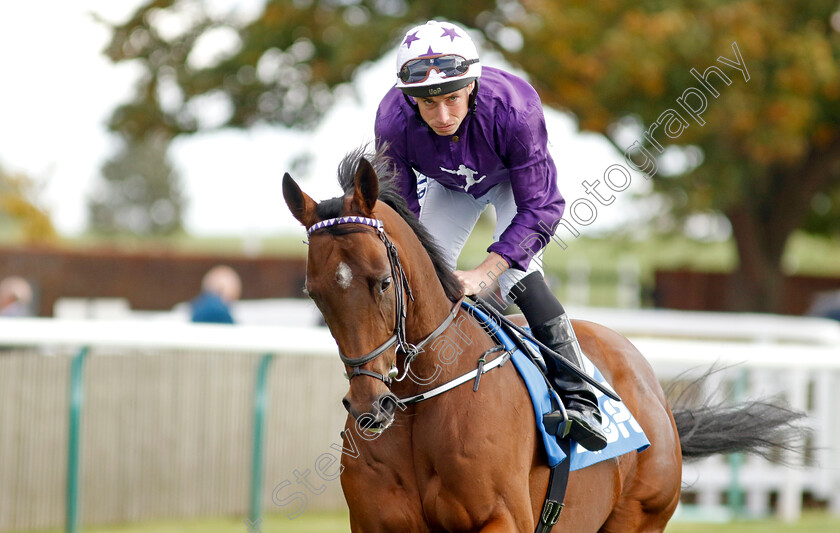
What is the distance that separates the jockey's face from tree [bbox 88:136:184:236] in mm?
52170

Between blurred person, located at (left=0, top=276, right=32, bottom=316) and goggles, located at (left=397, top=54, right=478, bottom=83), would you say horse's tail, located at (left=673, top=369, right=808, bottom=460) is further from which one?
blurred person, located at (left=0, top=276, right=32, bottom=316)

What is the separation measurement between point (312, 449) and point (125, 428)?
4.01ft

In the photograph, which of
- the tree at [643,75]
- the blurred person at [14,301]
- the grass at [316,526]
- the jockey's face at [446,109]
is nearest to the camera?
the jockey's face at [446,109]

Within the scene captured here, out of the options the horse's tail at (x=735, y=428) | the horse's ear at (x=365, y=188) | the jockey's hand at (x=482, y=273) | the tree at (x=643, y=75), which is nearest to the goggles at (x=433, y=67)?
the horse's ear at (x=365, y=188)

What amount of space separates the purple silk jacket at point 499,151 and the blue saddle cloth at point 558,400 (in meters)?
0.27

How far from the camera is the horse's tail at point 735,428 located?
4453 millimetres

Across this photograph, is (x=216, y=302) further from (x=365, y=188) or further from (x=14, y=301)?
(x=365, y=188)

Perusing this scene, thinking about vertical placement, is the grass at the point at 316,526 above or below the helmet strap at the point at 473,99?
below

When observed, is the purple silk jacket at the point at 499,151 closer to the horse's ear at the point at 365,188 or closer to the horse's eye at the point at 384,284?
the horse's ear at the point at 365,188

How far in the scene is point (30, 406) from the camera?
5508 mm

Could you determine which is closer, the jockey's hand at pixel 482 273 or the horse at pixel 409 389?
the horse at pixel 409 389

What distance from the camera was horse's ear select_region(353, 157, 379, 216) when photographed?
268 cm

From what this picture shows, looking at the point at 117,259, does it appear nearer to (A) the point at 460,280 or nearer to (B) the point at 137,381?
(B) the point at 137,381

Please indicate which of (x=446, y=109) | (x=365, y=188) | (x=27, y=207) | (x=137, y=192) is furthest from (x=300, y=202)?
(x=137, y=192)
